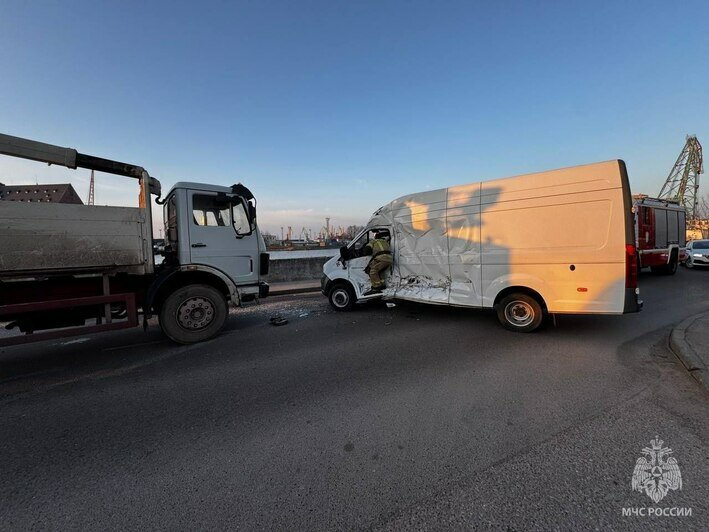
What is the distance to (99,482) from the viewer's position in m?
2.21

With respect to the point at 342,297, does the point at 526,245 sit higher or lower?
higher

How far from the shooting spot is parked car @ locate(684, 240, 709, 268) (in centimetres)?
1509

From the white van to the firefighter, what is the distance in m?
0.29

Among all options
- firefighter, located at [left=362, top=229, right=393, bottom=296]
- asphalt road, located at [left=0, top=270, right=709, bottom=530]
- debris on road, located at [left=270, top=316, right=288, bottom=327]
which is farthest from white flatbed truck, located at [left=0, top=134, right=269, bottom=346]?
firefighter, located at [left=362, top=229, right=393, bottom=296]

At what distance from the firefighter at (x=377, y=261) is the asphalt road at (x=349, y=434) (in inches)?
100.0

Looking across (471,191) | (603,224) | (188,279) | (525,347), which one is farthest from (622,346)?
(188,279)

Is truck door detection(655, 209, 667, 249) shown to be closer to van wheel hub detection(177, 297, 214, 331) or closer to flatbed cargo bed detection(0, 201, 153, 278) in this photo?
van wheel hub detection(177, 297, 214, 331)

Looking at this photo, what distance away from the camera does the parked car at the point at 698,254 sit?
15094 millimetres

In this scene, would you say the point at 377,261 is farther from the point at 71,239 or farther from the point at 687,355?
the point at 71,239

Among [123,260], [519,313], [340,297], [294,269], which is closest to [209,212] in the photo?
[123,260]

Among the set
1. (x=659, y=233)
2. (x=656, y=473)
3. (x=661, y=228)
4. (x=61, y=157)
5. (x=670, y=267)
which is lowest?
(x=656, y=473)

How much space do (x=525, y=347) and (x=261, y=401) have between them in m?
3.94

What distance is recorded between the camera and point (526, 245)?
5309mm

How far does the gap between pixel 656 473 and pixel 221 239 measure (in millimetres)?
6085
